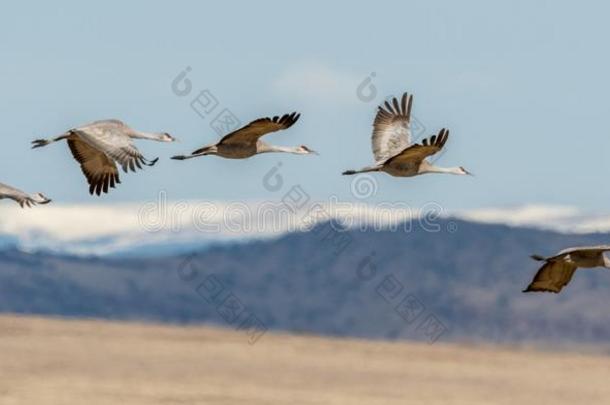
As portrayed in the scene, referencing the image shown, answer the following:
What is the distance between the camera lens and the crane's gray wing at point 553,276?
27.0 metres

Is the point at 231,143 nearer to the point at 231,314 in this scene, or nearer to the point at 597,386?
the point at 597,386

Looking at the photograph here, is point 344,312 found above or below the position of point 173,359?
below

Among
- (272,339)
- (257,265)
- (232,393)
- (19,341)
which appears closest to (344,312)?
(257,265)

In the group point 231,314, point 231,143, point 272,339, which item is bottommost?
point 231,314

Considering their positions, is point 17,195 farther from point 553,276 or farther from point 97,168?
point 553,276

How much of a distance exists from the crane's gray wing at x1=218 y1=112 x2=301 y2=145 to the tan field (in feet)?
Answer: 103

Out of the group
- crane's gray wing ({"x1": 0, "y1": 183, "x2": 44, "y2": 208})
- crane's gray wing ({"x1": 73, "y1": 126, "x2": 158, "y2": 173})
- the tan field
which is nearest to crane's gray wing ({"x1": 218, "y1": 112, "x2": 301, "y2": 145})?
crane's gray wing ({"x1": 73, "y1": 126, "x2": 158, "y2": 173})

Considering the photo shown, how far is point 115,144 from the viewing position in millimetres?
27438

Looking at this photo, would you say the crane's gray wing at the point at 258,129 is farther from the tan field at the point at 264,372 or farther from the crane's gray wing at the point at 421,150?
the tan field at the point at 264,372

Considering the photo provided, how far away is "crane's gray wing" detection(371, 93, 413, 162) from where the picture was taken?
3688 centimetres

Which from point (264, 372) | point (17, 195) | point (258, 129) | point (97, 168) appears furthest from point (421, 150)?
point (264, 372)

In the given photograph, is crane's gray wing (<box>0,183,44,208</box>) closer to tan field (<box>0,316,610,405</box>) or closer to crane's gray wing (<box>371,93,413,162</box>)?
crane's gray wing (<box>371,93,413,162</box>)

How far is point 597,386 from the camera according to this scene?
75.2 meters

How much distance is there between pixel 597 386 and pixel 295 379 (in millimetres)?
12736
